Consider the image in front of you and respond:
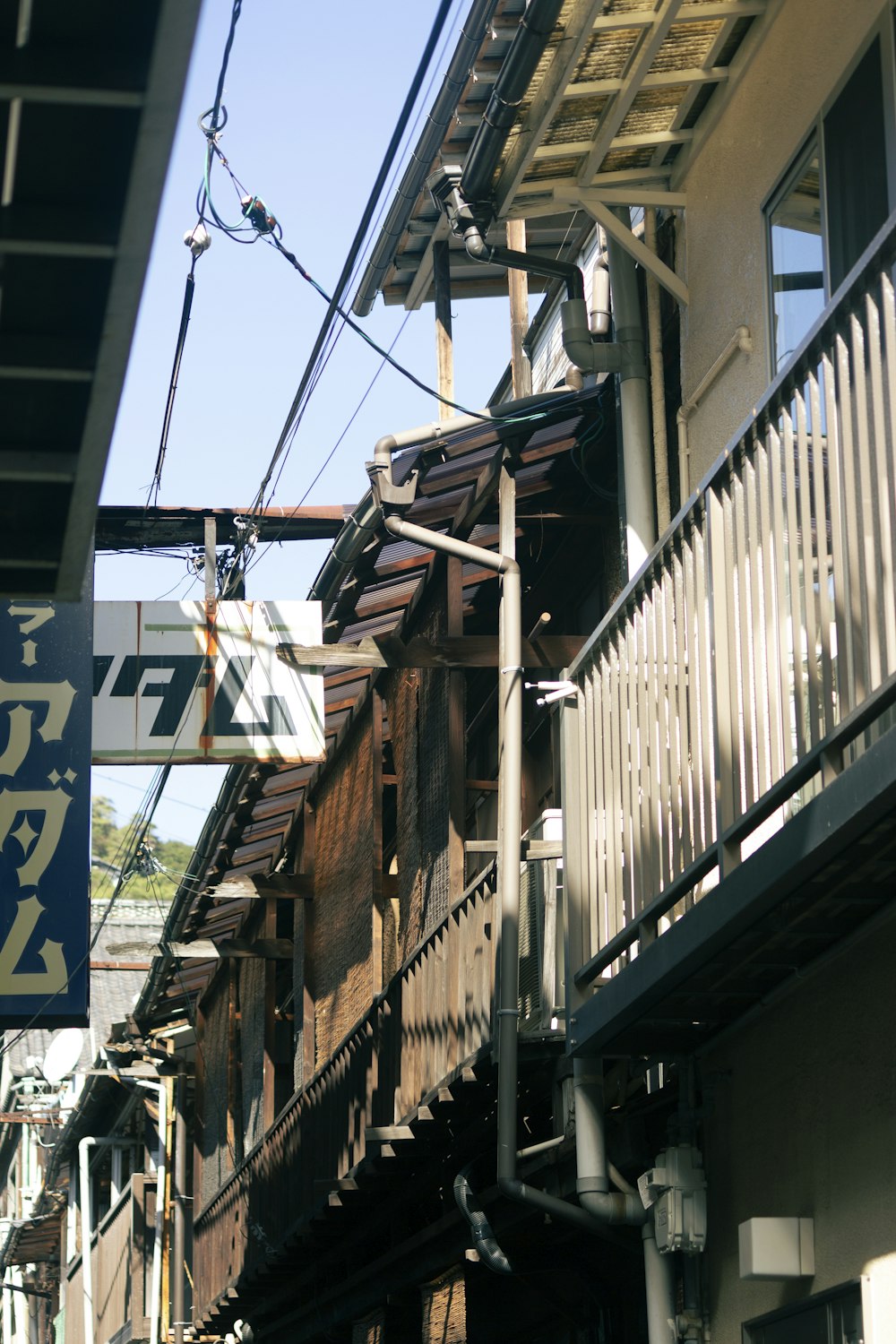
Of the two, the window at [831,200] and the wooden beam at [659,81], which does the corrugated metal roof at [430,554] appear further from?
the window at [831,200]

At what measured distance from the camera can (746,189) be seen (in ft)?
31.1

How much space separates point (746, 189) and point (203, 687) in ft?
16.4

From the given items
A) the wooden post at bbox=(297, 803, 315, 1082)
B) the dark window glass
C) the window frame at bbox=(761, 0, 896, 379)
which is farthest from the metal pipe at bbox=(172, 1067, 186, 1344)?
the dark window glass

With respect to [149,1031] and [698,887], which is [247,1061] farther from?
[698,887]

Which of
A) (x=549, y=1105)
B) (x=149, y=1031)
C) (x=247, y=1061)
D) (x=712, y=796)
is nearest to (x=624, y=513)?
(x=549, y=1105)

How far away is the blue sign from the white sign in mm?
1124

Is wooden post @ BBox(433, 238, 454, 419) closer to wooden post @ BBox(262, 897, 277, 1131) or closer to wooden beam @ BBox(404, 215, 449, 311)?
wooden beam @ BBox(404, 215, 449, 311)

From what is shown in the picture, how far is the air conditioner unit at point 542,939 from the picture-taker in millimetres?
9797

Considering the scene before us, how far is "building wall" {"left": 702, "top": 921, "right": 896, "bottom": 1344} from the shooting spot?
635 cm

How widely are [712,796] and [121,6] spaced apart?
3605 millimetres

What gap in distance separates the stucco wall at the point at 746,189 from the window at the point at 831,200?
8 centimetres

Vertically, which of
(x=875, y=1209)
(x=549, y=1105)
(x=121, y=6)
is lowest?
(x=875, y=1209)

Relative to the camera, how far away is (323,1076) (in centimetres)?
1437

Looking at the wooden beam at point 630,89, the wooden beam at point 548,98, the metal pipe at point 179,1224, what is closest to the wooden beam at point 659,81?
the wooden beam at point 630,89
